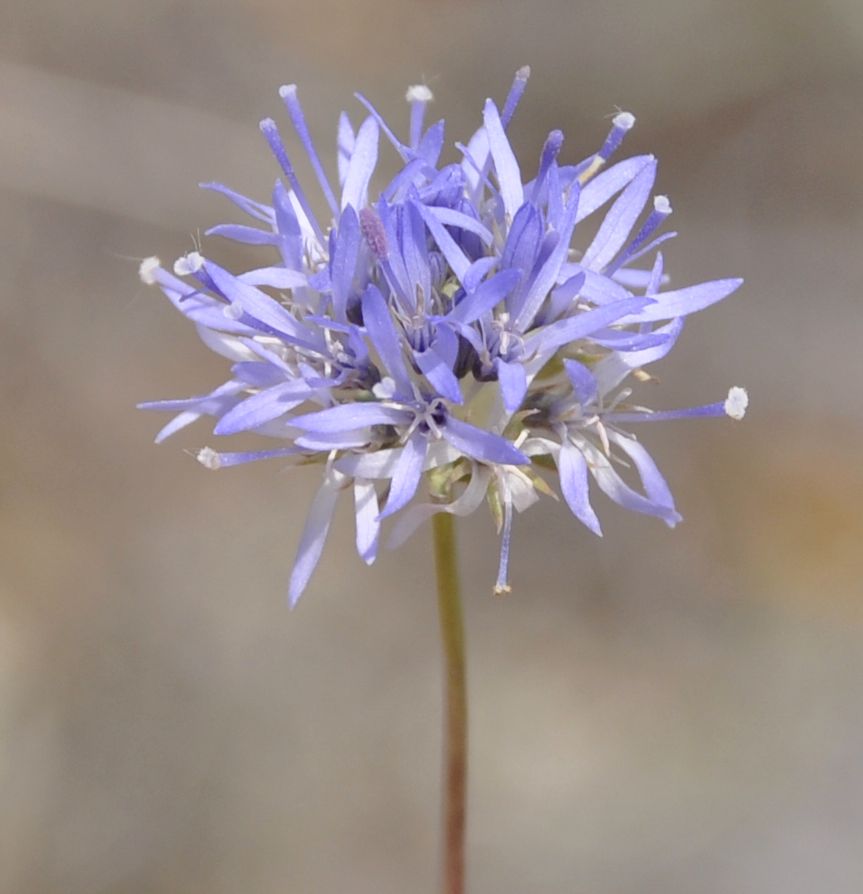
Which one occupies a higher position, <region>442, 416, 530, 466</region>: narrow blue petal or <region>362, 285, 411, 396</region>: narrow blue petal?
<region>362, 285, 411, 396</region>: narrow blue petal

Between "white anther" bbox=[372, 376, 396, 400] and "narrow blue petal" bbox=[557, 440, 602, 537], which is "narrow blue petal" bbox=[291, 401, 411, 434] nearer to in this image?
"white anther" bbox=[372, 376, 396, 400]

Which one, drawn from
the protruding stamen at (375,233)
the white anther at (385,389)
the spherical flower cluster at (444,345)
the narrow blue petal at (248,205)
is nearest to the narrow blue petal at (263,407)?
the spherical flower cluster at (444,345)

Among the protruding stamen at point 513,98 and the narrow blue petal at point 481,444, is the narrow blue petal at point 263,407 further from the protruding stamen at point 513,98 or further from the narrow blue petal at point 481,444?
the protruding stamen at point 513,98

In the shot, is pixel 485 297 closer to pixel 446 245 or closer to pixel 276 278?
pixel 446 245

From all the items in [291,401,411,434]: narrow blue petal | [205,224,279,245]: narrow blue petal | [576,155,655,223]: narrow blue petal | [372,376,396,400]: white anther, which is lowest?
[291,401,411,434]: narrow blue petal

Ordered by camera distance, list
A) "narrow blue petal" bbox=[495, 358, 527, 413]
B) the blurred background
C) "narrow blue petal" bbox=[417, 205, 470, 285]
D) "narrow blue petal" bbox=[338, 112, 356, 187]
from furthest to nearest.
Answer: the blurred background < "narrow blue petal" bbox=[338, 112, 356, 187] < "narrow blue petal" bbox=[417, 205, 470, 285] < "narrow blue petal" bbox=[495, 358, 527, 413]

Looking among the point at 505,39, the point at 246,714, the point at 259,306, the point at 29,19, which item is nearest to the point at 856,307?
the point at 505,39

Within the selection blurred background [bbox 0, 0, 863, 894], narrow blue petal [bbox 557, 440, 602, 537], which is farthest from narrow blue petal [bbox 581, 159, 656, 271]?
blurred background [bbox 0, 0, 863, 894]
